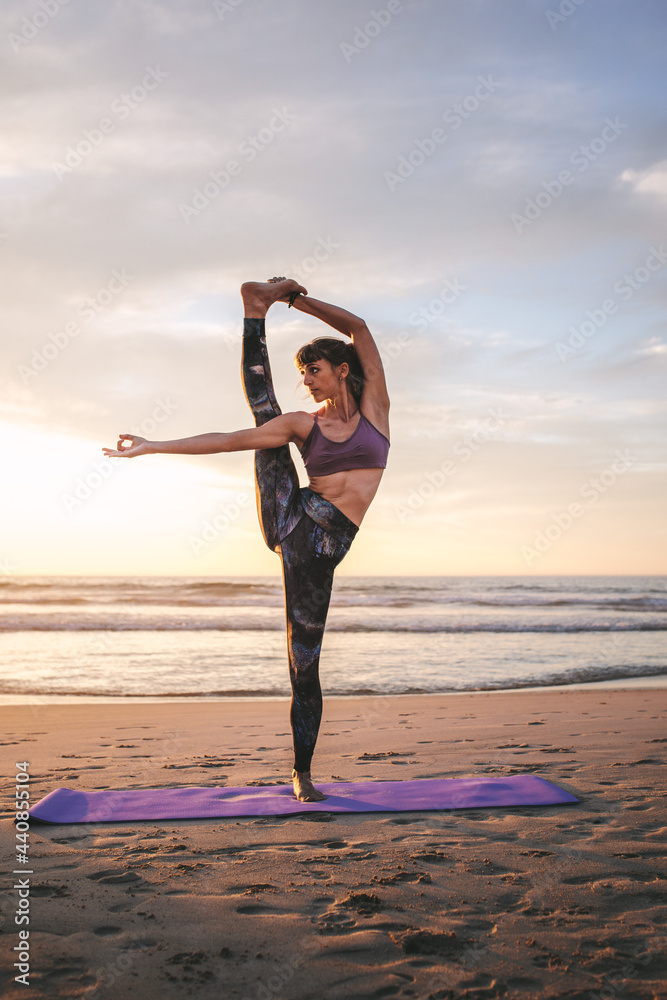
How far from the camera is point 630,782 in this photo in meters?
4.13

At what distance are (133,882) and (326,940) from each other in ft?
2.83

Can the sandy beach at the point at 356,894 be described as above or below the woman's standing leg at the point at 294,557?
below

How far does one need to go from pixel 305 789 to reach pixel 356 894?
52.3 inches

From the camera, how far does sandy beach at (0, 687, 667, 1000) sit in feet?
6.35

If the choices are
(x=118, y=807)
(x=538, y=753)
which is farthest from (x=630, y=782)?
(x=118, y=807)

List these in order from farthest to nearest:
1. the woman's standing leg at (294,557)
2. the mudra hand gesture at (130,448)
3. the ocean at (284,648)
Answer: the ocean at (284,648) < the woman's standing leg at (294,557) < the mudra hand gesture at (130,448)

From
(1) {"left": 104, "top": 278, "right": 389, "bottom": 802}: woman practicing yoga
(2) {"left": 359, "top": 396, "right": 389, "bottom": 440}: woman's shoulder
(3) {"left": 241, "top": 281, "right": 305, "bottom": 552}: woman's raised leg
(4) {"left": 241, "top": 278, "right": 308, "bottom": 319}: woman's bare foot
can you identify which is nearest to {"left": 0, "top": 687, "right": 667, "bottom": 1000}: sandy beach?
(1) {"left": 104, "top": 278, "right": 389, "bottom": 802}: woman practicing yoga

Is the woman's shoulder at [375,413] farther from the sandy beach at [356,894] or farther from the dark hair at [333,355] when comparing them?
the sandy beach at [356,894]

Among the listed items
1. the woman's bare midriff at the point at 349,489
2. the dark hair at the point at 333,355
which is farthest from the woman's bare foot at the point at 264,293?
the woman's bare midriff at the point at 349,489

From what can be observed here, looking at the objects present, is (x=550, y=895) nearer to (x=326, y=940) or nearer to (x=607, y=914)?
(x=607, y=914)

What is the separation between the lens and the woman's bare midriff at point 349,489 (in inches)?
152

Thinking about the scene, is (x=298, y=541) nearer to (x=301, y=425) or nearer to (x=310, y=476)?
(x=310, y=476)

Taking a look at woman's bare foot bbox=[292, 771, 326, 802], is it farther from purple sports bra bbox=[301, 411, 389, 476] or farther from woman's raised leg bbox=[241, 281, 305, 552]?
purple sports bra bbox=[301, 411, 389, 476]

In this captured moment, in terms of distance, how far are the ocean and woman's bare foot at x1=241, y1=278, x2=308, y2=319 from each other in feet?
18.7
